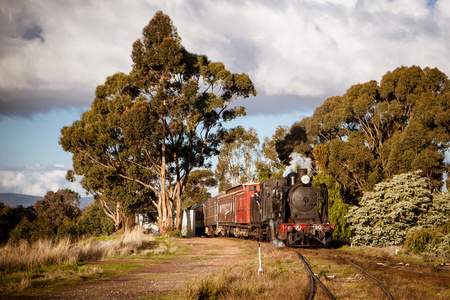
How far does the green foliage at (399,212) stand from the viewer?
1933 cm

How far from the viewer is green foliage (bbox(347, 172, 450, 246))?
1933 cm

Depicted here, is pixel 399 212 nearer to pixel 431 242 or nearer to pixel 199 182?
pixel 431 242

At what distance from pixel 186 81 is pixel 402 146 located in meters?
18.7

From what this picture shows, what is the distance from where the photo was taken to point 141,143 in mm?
32188

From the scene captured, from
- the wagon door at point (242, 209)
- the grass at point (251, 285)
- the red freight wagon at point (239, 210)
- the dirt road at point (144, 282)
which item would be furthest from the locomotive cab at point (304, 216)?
the wagon door at point (242, 209)

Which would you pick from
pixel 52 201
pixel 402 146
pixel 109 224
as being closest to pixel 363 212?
pixel 402 146

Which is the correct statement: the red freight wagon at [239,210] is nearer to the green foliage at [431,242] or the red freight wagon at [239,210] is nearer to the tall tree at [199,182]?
the green foliage at [431,242]

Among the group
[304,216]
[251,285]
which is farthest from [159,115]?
[251,285]

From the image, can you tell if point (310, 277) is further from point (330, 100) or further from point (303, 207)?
point (330, 100)

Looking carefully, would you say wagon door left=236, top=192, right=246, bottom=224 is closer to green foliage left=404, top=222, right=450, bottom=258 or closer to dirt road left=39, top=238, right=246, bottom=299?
dirt road left=39, top=238, right=246, bottom=299

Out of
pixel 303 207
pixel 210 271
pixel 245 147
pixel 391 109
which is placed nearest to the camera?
pixel 210 271

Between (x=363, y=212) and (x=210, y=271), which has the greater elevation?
(x=363, y=212)

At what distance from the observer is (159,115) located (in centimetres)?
3322

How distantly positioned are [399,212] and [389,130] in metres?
21.2
